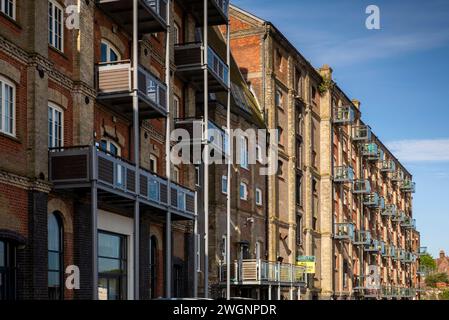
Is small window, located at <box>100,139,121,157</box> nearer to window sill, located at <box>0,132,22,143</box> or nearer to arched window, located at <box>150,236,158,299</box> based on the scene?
arched window, located at <box>150,236,158,299</box>

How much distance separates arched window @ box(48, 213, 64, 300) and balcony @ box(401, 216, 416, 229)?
71.8 meters

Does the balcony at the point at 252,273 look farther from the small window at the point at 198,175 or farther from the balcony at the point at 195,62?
the balcony at the point at 195,62

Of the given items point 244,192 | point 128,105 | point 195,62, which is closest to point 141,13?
point 128,105

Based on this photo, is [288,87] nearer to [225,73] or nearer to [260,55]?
[260,55]

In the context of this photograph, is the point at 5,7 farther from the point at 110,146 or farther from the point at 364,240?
the point at 364,240

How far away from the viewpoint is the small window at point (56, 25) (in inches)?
783

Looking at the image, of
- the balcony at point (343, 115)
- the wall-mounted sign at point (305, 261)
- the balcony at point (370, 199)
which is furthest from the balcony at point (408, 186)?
→ the wall-mounted sign at point (305, 261)

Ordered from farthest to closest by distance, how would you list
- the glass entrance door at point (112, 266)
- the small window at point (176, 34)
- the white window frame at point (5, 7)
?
the small window at point (176, 34) → the glass entrance door at point (112, 266) → the white window frame at point (5, 7)

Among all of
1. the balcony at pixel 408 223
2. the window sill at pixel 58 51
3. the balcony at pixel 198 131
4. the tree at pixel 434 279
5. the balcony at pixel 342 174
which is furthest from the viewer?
the tree at pixel 434 279

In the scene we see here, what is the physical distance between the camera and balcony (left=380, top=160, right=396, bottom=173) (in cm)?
7719

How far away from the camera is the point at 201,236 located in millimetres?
32281

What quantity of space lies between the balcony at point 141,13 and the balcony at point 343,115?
32821mm

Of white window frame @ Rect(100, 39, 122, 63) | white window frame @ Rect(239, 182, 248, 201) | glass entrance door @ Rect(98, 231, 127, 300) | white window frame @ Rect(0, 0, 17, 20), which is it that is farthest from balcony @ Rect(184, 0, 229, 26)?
white window frame @ Rect(0, 0, 17, 20)

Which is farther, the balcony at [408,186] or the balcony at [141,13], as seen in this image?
the balcony at [408,186]
